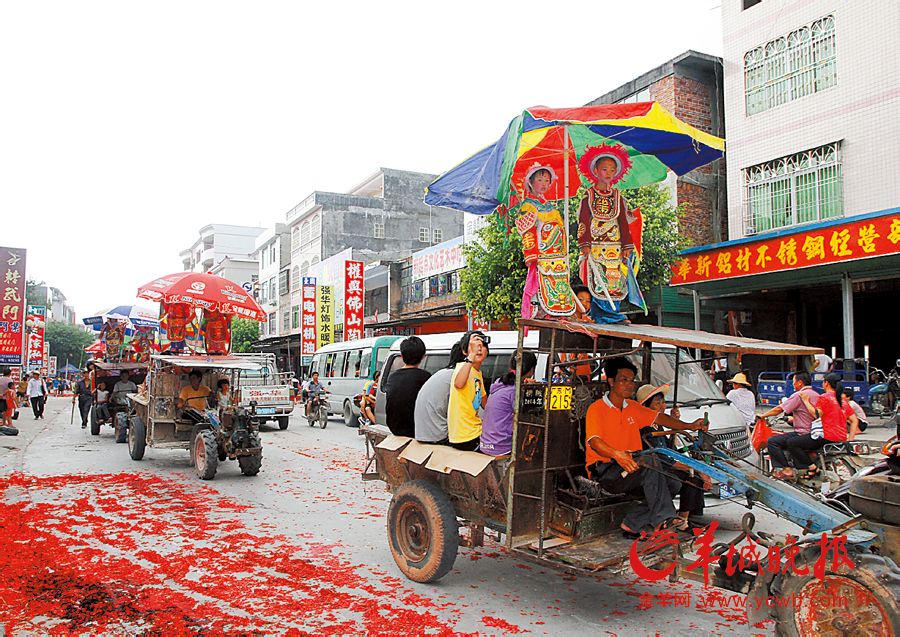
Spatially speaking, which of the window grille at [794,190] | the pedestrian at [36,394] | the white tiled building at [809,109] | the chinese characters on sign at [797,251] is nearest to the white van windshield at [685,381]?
the chinese characters on sign at [797,251]

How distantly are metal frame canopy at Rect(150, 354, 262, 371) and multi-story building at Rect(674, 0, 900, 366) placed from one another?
12.7 meters

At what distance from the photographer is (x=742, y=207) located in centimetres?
1853

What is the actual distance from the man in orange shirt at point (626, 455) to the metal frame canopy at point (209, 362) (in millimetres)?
7047

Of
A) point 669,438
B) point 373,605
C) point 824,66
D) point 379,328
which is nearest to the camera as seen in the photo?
point 373,605

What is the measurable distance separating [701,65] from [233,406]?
693 inches

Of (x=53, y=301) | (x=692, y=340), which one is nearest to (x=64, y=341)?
(x=53, y=301)

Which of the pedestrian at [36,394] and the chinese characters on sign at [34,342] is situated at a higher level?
the chinese characters on sign at [34,342]

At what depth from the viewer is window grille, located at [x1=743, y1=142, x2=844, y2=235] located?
53.6 ft

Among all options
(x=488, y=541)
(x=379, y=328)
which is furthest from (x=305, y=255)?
(x=488, y=541)

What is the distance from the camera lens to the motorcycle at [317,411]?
1981 cm

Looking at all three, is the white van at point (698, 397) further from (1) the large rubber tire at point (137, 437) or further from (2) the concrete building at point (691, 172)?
(2) the concrete building at point (691, 172)

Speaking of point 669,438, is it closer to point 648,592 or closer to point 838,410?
point 648,592

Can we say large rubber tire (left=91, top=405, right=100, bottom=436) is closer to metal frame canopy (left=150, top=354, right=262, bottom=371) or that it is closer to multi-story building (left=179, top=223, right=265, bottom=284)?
metal frame canopy (left=150, top=354, right=262, bottom=371)

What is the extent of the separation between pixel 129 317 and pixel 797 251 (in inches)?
719
